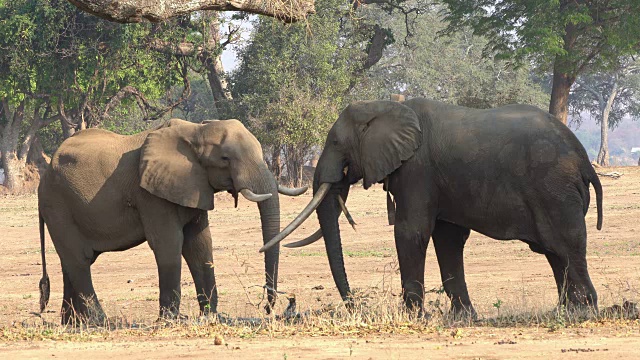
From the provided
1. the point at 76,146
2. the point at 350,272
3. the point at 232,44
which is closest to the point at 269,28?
the point at 232,44

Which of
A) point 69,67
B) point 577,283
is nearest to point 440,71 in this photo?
point 69,67

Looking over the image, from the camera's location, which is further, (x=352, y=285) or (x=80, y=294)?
(x=352, y=285)

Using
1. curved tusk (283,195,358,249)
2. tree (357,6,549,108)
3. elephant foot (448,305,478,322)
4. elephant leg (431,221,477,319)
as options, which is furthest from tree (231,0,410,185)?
elephant foot (448,305,478,322)

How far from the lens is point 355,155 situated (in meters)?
11.1

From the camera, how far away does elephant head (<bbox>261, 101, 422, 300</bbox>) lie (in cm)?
1073

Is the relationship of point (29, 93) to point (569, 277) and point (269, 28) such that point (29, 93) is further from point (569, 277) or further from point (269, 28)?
point (569, 277)

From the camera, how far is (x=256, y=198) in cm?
1104

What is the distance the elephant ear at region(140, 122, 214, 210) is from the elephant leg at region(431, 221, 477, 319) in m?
2.39

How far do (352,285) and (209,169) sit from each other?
171 inches

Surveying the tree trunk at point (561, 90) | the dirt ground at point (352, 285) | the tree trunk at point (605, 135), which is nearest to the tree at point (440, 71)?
the tree trunk at point (605, 135)

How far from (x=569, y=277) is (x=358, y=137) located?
2491 millimetres

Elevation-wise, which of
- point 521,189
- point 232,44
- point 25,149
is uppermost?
point 232,44

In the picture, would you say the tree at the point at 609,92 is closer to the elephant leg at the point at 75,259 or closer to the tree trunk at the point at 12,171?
the tree trunk at the point at 12,171

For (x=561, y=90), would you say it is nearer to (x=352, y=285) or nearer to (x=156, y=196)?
(x=352, y=285)
